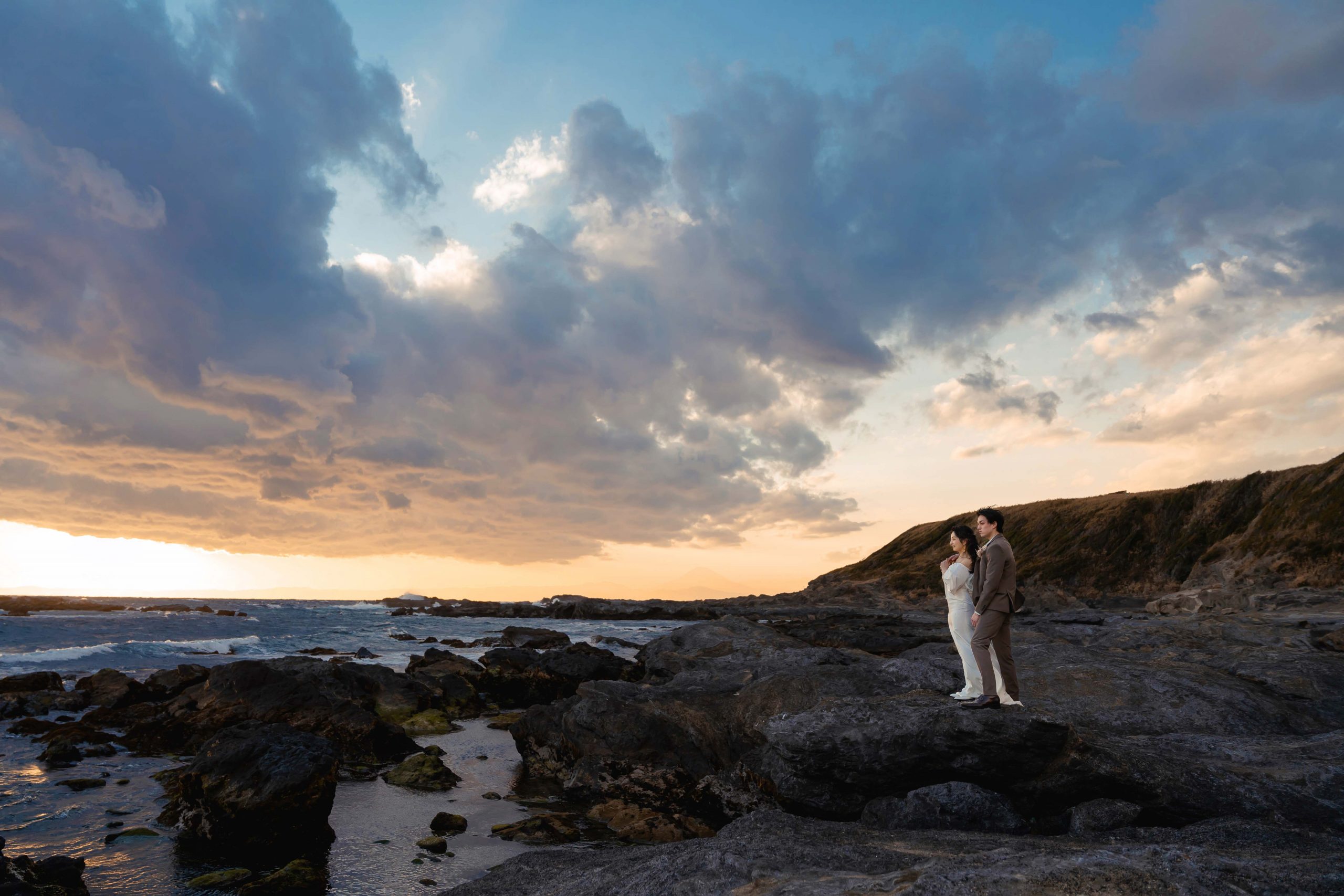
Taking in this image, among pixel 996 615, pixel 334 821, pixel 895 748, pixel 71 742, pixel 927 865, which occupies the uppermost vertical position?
pixel 996 615

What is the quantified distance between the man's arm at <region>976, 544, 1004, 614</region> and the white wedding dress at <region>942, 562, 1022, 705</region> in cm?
41

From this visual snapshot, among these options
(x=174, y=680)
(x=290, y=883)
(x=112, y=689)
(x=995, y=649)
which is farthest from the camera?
(x=174, y=680)

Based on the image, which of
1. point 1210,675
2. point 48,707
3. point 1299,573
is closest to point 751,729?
point 1210,675

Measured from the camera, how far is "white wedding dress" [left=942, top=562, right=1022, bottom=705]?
1016cm

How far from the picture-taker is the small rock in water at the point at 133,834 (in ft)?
33.0

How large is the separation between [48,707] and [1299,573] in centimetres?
7172

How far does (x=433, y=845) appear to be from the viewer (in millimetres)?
9828

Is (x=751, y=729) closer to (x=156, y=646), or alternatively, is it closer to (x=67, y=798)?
(x=67, y=798)

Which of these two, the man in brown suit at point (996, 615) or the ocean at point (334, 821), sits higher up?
the man in brown suit at point (996, 615)

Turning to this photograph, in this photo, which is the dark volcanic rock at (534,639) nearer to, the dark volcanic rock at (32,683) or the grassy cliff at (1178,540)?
the dark volcanic rock at (32,683)

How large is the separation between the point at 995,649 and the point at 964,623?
3.01 feet

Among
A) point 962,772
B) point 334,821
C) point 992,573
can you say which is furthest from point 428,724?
point 992,573

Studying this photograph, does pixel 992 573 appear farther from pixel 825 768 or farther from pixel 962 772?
pixel 825 768

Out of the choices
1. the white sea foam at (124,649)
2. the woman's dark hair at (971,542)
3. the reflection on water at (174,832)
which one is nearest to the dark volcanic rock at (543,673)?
the reflection on water at (174,832)
